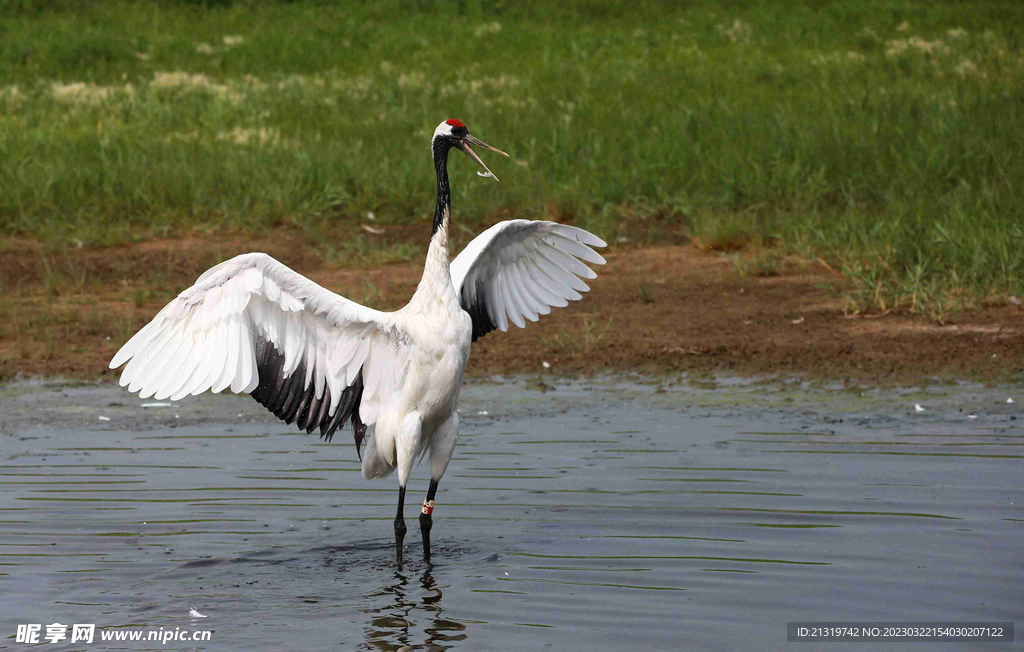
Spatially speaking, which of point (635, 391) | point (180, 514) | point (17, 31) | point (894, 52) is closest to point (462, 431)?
point (635, 391)

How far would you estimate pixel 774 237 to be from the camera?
1073cm

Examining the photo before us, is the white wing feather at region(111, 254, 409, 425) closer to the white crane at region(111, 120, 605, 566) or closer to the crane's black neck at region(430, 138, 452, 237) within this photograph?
the white crane at region(111, 120, 605, 566)

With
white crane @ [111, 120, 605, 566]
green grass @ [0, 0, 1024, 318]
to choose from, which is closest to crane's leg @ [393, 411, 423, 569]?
white crane @ [111, 120, 605, 566]

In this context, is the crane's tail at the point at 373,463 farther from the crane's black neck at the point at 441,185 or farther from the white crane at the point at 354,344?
the crane's black neck at the point at 441,185

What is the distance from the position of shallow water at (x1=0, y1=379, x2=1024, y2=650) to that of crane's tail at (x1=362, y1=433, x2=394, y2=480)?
25 cm

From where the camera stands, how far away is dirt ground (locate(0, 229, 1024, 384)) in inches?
329

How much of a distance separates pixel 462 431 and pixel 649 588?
2363mm

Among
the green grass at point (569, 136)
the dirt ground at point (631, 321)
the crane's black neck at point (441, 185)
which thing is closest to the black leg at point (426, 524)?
the crane's black neck at point (441, 185)

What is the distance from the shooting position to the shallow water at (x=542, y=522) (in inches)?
189

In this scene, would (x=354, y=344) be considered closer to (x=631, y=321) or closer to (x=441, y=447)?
(x=441, y=447)

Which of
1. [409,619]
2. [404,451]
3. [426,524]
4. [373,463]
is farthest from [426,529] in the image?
[409,619]

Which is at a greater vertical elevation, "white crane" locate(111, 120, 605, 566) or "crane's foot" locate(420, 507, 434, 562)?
"white crane" locate(111, 120, 605, 566)

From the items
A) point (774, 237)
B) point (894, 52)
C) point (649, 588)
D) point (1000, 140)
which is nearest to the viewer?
point (649, 588)

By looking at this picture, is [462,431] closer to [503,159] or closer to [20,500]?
[20,500]
